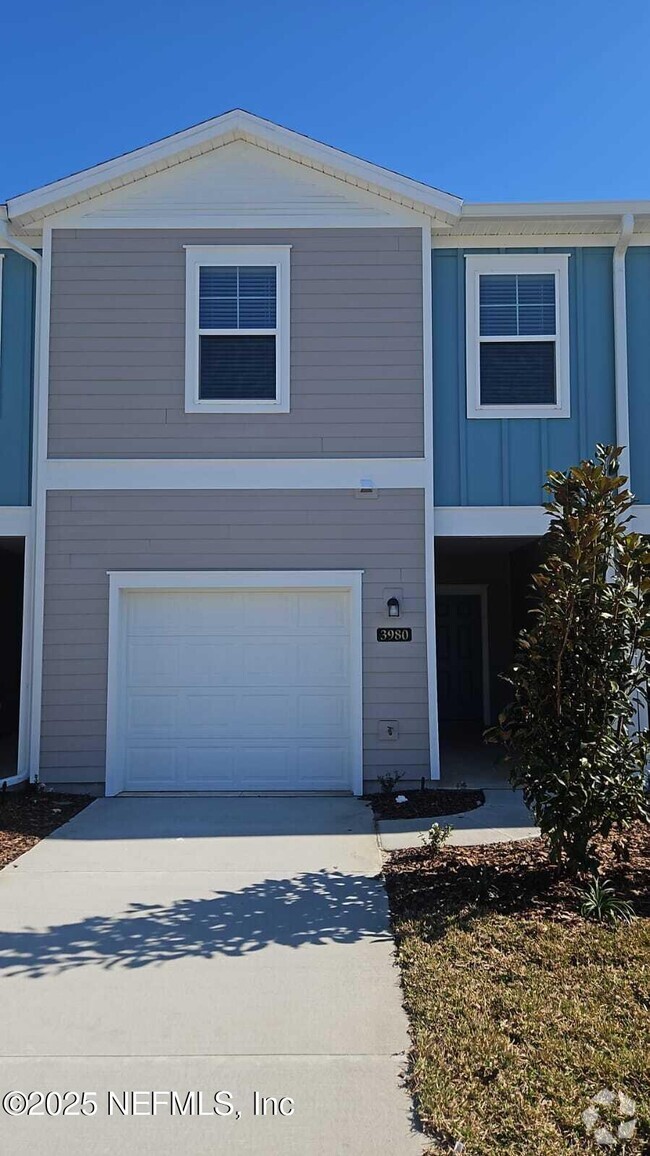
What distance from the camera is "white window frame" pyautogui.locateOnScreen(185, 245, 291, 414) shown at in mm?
9375

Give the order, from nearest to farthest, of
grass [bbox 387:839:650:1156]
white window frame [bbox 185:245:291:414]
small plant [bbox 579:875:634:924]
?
grass [bbox 387:839:650:1156]
small plant [bbox 579:875:634:924]
white window frame [bbox 185:245:291:414]

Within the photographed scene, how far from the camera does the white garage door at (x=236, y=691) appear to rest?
9.30 metres

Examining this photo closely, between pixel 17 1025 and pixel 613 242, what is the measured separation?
9.13 m

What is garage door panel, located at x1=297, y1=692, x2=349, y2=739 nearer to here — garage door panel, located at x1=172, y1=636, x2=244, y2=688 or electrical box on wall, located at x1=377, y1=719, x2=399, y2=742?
electrical box on wall, located at x1=377, y1=719, x2=399, y2=742

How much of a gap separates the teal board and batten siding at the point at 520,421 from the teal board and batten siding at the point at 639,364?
0.74 ft

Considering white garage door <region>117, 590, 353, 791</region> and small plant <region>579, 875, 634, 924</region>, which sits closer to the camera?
small plant <region>579, 875, 634, 924</region>

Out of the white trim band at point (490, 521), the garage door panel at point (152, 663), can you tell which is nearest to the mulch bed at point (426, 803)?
the garage door panel at point (152, 663)

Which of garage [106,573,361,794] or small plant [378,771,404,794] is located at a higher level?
garage [106,573,361,794]

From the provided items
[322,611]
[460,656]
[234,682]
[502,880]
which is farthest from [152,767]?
[460,656]

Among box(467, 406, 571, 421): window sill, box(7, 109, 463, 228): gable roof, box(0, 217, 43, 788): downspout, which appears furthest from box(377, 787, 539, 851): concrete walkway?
box(7, 109, 463, 228): gable roof

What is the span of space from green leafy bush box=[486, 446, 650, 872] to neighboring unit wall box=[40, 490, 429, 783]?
353cm

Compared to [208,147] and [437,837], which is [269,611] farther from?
[208,147]

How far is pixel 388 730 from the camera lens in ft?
30.1

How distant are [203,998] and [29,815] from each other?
14.1 ft
